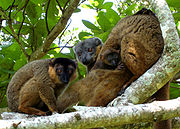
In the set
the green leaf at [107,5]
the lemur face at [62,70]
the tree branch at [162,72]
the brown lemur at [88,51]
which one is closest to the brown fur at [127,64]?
the tree branch at [162,72]

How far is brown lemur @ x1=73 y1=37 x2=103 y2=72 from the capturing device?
691 centimetres

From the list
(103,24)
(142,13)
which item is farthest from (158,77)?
(103,24)

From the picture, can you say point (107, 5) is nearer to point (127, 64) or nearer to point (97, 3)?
point (97, 3)

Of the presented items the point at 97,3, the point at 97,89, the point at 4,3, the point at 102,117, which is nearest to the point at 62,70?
the point at 97,89

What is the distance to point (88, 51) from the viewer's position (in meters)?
7.17

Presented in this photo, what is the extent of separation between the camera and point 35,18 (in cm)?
640

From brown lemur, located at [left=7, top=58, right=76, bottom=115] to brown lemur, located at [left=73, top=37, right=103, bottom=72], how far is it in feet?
2.09

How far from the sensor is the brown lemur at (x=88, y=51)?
691cm

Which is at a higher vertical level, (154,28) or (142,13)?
(142,13)

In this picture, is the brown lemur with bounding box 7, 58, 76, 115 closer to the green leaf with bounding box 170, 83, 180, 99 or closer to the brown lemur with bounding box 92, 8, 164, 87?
the brown lemur with bounding box 92, 8, 164, 87

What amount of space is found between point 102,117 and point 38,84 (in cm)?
294

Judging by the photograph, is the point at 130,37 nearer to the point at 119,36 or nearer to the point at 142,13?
the point at 119,36

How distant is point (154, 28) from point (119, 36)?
0.83m

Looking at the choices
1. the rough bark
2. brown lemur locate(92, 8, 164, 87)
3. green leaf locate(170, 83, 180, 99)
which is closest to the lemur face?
brown lemur locate(92, 8, 164, 87)
